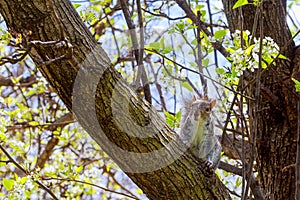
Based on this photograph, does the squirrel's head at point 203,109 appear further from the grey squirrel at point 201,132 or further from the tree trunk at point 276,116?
the tree trunk at point 276,116

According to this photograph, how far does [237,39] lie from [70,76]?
2.13 ft

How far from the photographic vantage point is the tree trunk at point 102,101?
1271mm

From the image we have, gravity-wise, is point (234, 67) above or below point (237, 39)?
below

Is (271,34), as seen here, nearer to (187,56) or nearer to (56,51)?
(187,56)

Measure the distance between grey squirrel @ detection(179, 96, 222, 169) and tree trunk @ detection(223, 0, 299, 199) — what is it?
295 mm

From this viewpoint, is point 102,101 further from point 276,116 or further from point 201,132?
point 276,116

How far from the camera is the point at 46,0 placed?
1.27 metres

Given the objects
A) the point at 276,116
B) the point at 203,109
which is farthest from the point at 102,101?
the point at 276,116

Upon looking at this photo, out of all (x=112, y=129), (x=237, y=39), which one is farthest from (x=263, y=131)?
(x=112, y=129)

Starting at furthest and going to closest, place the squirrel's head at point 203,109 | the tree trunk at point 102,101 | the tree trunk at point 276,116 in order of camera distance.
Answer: the tree trunk at point 276,116
the squirrel's head at point 203,109
the tree trunk at point 102,101

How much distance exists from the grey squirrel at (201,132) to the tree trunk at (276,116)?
0.29 m

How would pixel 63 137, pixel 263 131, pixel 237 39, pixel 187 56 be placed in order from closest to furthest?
pixel 237 39 < pixel 263 131 < pixel 187 56 < pixel 63 137

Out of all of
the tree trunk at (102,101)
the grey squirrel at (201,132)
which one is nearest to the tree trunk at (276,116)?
the grey squirrel at (201,132)

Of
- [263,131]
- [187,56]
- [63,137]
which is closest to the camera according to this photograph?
[263,131]
